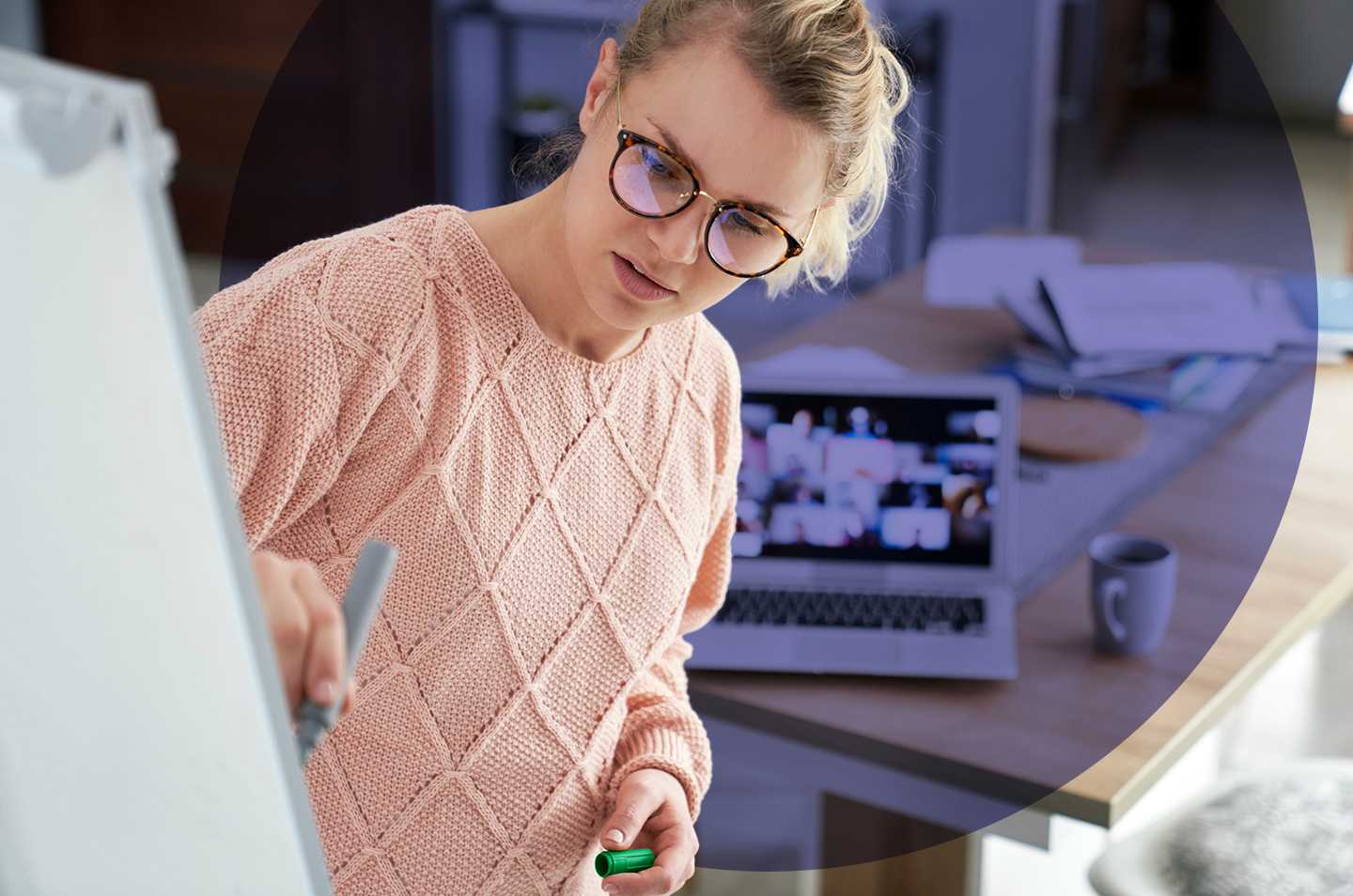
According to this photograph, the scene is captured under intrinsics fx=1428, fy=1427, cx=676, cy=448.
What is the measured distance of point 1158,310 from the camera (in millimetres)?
1981

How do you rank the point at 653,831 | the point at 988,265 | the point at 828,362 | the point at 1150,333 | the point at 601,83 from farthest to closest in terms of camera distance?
the point at 988,265 < the point at 1150,333 < the point at 828,362 < the point at 653,831 < the point at 601,83

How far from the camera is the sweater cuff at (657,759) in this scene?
914 millimetres

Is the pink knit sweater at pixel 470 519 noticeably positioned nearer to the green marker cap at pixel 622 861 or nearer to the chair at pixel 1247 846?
the green marker cap at pixel 622 861

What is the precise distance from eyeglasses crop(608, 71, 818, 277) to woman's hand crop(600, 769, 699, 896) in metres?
0.34

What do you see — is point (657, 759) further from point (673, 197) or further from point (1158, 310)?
point (1158, 310)

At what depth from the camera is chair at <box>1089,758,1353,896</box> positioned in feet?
4.05

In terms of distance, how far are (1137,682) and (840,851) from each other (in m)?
0.46

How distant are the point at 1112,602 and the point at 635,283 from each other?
67 cm

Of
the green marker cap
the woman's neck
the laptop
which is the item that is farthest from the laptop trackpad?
the woman's neck

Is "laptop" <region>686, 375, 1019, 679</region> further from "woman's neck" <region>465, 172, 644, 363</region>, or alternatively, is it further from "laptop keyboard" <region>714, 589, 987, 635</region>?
"woman's neck" <region>465, 172, 644, 363</region>

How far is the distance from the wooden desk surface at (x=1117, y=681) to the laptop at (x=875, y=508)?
0.22 ft

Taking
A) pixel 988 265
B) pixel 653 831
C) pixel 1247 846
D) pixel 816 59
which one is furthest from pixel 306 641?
pixel 988 265

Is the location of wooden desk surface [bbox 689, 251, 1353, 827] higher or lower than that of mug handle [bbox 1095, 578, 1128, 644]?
lower
